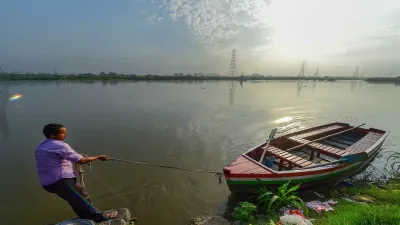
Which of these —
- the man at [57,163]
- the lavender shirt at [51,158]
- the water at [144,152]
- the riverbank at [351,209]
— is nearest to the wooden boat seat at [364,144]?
the water at [144,152]

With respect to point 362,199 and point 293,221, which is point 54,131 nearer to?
point 293,221

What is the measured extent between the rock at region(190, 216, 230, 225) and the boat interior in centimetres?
289

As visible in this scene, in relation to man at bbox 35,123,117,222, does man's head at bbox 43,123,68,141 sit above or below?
above

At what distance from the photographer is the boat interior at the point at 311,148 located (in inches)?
329

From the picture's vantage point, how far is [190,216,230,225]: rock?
597 centimetres

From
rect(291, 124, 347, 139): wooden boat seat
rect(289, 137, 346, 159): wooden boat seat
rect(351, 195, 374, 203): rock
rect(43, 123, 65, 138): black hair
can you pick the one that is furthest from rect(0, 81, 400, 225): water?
rect(43, 123, 65, 138): black hair

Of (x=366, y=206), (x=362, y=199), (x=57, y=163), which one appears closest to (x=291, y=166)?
(x=362, y=199)

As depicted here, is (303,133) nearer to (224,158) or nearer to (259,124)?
(224,158)

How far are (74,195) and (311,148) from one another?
32.3 feet

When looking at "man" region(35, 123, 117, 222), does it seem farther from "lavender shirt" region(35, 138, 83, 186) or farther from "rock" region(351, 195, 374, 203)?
"rock" region(351, 195, 374, 203)

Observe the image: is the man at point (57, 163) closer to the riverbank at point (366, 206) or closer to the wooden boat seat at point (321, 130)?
the riverbank at point (366, 206)

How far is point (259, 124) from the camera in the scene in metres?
18.8

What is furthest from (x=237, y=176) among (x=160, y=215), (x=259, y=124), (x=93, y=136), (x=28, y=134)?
(x=28, y=134)

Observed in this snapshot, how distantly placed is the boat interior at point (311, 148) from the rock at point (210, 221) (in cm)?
289
